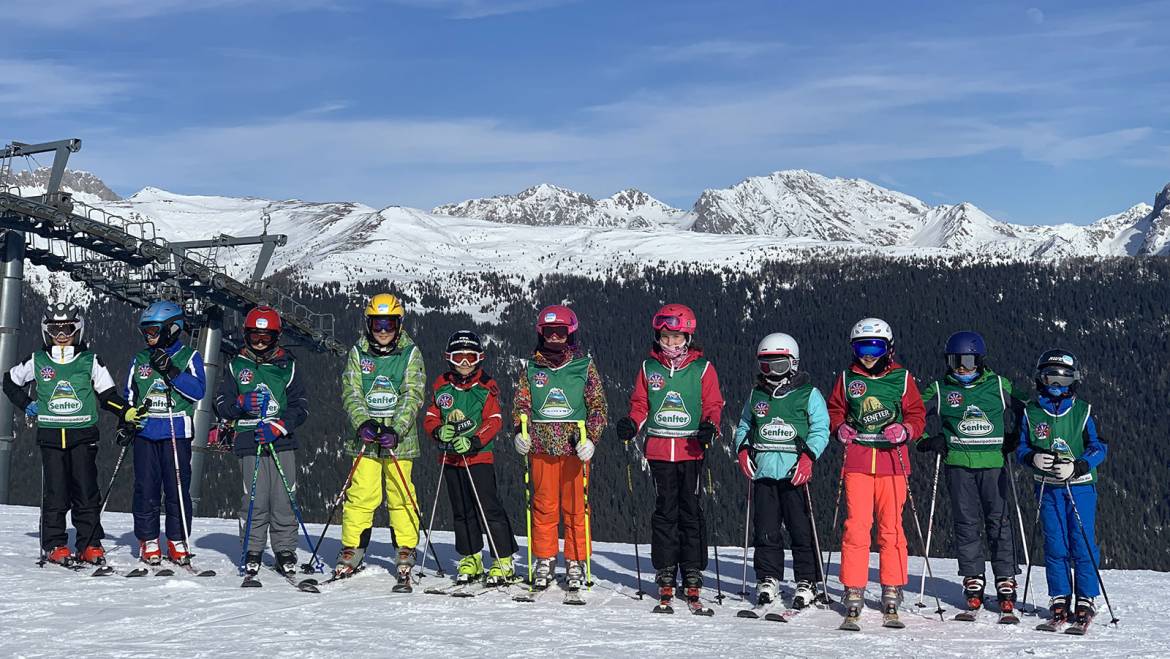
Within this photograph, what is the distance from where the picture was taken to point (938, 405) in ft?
34.9

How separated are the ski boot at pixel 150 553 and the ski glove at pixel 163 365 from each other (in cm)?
164

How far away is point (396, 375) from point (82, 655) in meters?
4.16

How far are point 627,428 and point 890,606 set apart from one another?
277cm

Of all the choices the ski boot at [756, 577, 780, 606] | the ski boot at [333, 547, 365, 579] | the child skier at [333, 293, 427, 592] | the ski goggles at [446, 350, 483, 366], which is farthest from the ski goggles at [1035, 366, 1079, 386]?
the ski boot at [333, 547, 365, 579]

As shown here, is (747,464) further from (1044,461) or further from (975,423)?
(1044,461)

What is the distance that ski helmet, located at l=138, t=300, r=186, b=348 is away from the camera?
11164 mm

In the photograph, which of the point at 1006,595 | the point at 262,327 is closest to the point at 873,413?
the point at 1006,595

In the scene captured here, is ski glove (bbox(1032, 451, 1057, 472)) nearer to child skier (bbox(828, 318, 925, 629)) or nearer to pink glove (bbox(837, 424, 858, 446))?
child skier (bbox(828, 318, 925, 629))

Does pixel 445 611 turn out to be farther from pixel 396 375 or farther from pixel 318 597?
pixel 396 375

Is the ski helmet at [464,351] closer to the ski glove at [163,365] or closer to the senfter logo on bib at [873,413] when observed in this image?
the ski glove at [163,365]

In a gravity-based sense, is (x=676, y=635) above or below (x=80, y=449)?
below

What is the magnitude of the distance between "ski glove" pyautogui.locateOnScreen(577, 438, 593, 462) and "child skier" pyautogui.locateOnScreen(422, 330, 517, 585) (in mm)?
831

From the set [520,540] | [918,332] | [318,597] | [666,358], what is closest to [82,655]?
[318,597]

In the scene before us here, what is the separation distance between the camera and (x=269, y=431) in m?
11.0
